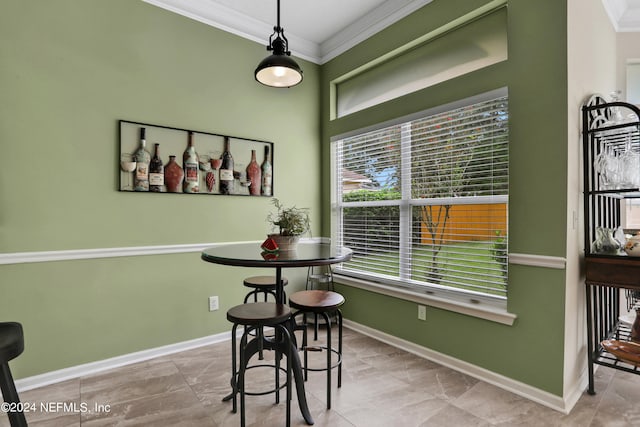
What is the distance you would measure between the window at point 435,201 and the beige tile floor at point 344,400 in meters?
0.66

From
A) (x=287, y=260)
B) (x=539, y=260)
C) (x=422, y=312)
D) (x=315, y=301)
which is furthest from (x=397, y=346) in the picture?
(x=287, y=260)

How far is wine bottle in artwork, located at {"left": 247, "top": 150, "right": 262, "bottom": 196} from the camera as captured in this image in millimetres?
3295

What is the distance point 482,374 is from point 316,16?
3293mm

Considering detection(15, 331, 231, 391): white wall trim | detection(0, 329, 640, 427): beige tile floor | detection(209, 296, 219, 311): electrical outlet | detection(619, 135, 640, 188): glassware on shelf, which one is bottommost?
detection(0, 329, 640, 427): beige tile floor

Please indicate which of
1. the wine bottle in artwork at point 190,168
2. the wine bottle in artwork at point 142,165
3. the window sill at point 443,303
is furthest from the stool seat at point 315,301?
the wine bottle in artwork at point 142,165

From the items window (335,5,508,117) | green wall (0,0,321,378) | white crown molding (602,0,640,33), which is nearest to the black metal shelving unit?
window (335,5,508,117)

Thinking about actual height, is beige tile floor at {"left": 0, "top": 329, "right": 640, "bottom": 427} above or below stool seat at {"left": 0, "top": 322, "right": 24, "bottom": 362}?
below

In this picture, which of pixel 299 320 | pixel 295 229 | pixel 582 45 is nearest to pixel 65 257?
pixel 295 229

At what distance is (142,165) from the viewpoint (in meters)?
2.69

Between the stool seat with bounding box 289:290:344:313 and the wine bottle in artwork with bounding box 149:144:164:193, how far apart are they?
1479mm

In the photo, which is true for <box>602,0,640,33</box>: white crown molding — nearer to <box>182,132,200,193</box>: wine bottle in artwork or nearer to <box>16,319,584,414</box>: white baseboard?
<box>16,319,584,414</box>: white baseboard

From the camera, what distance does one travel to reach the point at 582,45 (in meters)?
2.21

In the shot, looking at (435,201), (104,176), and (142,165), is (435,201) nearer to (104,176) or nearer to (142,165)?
(142,165)

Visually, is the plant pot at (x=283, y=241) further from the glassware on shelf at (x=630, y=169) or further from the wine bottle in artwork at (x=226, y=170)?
the glassware on shelf at (x=630, y=169)
